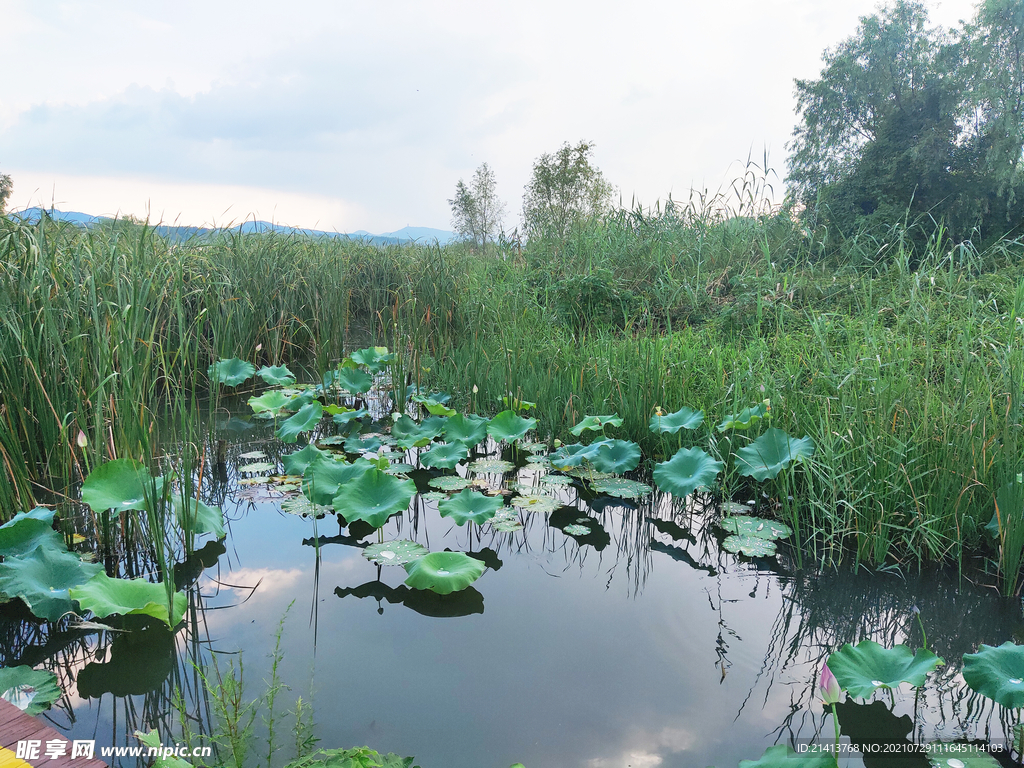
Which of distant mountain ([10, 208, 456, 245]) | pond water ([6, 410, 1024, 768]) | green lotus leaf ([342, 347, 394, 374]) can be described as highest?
distant mountain ([10, 208, 456, 245])

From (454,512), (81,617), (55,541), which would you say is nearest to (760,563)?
(454,512)

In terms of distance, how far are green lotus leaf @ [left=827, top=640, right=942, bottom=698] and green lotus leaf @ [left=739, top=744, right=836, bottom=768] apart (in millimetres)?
220

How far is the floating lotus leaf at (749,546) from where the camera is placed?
227 centimetres

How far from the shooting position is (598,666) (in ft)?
5.74

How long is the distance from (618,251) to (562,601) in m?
4.42

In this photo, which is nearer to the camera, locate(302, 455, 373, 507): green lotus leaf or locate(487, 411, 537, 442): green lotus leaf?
locate(302, 455, 373, 507): green lotus leaf

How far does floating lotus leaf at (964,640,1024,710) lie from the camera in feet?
4.45

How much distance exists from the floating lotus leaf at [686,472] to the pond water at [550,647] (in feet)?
0.78

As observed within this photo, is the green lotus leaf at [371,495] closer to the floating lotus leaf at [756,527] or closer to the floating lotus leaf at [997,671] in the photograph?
the floating lotus leaf at [756,527]

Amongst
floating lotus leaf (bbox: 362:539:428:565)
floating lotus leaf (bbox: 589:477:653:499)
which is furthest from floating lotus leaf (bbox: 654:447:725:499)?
floating lotus leaf (bbox: 362:539:428:565)

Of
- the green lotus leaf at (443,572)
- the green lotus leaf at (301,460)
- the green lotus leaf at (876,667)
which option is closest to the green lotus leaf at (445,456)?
the green lotus leaf at (301,460)

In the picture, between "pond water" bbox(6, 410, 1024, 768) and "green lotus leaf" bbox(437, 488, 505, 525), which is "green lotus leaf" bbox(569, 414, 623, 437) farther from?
"green lotus leaf" bbox(437, 488, 505, 525)

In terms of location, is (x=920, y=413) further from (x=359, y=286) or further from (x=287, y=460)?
(x=359, y=286)

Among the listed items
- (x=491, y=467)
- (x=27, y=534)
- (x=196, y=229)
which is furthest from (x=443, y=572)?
(x=196, y=229)
